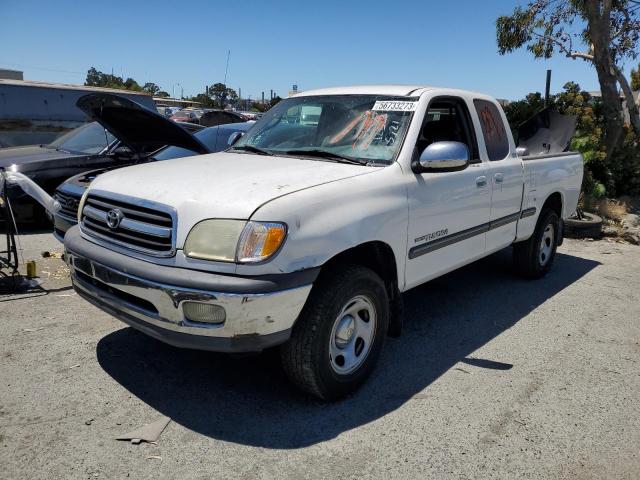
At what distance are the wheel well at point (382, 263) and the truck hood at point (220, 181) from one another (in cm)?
47

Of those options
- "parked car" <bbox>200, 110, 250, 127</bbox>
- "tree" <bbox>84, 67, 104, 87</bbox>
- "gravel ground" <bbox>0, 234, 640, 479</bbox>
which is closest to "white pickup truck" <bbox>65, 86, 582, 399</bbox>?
"gravel ground" <bbox>0, 234, 640, 479</bbox>

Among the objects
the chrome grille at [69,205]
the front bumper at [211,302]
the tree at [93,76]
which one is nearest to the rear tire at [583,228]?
the front bumper at [211,302]

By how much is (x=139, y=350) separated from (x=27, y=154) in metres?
5.28

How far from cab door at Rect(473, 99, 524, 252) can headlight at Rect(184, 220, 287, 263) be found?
2.48 m

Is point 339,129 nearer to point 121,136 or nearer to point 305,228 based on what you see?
point 305,228

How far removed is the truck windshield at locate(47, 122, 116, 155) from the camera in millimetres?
7750

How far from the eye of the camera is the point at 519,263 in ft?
19.8

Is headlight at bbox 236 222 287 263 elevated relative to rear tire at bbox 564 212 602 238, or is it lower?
elevated

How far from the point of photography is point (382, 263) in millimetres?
3582

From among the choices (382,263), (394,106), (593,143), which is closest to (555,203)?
(394,106)

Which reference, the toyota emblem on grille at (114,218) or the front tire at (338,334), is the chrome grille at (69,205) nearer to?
the toyota emblem on grille at (114,218)

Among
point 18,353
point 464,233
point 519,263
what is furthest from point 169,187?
point 519,263

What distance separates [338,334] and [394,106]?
1.78 metres

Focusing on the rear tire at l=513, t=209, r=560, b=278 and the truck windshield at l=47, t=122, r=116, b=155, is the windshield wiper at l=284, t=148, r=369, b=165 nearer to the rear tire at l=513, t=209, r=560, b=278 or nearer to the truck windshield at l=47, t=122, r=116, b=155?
the rear tire at l=513, t=209, r=560, b=278
